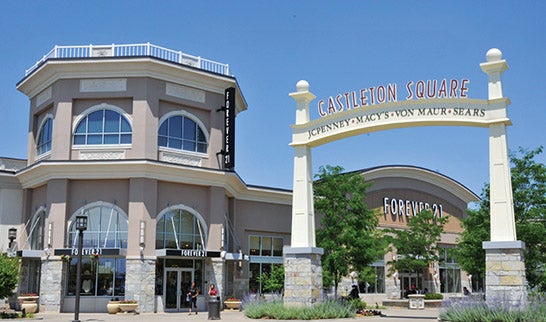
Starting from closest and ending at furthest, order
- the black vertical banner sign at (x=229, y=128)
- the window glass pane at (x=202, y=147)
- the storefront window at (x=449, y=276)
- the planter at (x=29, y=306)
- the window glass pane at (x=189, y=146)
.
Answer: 1. the planter at (x=29, y=306)
2. the window glass pane at (x=189, y=146)
3. the black vertical banner sign at (x=229, y=128)
4. the window glass pane at (x=202, y=147)
5. the storefront window at (x=449, y=276)

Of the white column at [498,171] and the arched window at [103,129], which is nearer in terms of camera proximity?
the white column at [498,171]

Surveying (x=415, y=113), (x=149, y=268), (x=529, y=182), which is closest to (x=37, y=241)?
(x=149, y=268)

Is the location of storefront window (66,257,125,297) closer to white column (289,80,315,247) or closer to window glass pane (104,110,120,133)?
window glass pane (104,110,120,133)

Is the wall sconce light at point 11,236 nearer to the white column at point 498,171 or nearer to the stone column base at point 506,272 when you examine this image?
the stone column base at point 506,272

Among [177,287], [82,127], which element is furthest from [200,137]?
[177,287]

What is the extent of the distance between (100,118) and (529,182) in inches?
833

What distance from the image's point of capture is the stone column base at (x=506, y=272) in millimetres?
19875

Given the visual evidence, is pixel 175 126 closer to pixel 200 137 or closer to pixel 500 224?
pixel 200 137

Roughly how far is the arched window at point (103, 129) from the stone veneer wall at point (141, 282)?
621 centimetres

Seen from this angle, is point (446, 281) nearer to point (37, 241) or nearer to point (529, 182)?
point (529, 182)

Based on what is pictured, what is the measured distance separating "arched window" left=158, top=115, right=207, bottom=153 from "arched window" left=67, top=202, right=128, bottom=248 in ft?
14.0

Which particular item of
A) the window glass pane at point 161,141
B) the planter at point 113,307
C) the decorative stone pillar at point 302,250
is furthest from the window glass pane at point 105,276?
the decorative stone pillar at point 302,250

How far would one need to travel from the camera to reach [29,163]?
1421 inches

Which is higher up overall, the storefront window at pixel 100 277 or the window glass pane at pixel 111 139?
the window glass pane at pixel 111 139
